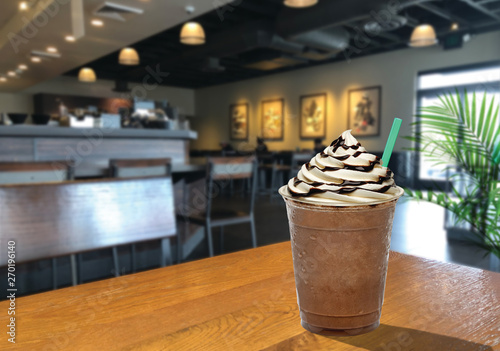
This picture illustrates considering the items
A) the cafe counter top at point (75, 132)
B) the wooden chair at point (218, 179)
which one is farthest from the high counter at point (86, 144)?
the wooden chair at point (218, 179)

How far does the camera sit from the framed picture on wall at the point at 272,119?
1072 cm

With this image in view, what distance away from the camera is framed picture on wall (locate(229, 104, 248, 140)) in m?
11.7

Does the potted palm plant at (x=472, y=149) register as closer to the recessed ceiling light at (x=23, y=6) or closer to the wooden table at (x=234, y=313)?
the wooden table at (x=234, y=313)

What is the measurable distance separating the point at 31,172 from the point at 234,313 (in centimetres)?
190

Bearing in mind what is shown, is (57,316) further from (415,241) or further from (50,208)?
(415,241)

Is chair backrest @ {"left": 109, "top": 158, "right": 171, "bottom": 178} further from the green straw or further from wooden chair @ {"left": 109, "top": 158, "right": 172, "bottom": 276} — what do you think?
the green straw

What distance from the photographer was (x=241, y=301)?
55 centimetres

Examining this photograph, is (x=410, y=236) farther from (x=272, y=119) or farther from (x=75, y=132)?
(x=272, y=119)

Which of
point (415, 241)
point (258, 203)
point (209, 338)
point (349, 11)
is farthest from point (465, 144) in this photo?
point (258, 203)

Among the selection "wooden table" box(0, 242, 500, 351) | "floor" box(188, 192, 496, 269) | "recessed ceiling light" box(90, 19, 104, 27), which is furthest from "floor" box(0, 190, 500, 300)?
"recessed ceiling light" box(90, 19, 104, 27)

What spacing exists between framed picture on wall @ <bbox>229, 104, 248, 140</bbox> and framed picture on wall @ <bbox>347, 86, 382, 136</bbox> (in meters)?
3.51

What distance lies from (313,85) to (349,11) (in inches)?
177

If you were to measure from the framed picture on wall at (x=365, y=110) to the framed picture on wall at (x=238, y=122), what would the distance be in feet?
11.5

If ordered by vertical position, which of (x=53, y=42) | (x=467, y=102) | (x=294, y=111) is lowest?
(x=467, y=102)
